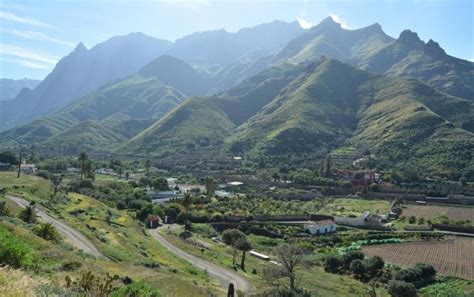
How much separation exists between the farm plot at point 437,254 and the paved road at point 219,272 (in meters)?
26.9

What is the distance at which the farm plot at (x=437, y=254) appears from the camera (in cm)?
5678

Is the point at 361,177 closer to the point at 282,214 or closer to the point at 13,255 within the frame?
the point at 282,214

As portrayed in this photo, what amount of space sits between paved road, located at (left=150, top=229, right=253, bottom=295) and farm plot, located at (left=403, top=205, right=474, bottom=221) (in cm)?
5832

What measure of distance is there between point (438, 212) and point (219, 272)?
225 ft

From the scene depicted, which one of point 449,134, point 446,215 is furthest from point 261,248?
point 449,134

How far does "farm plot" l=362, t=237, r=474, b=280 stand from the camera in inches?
2235

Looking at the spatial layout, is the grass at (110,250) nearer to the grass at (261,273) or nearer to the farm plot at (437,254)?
the grass at (261,273)

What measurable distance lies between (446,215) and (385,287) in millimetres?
50475

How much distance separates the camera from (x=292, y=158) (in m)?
164

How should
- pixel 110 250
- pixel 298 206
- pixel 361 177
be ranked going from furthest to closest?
pixel 361 177 → pixel 298 206 → pixel 110 250

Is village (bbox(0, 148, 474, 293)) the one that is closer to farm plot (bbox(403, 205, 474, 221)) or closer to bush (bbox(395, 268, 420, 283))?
farm plot (bbox(403, 205, 474, 221))

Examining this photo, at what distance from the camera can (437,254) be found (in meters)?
64.2

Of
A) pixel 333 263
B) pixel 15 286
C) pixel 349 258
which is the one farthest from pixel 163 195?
pixel 15 286

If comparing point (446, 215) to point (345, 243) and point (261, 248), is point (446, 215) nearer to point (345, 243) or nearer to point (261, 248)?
point (345, 243)
